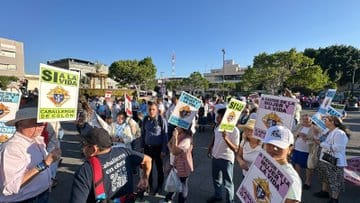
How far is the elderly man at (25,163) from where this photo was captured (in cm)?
231

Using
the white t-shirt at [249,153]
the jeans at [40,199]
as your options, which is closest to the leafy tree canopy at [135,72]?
the white t-shirt at [249,153]

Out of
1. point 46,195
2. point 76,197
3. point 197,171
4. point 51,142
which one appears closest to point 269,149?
point 76,197

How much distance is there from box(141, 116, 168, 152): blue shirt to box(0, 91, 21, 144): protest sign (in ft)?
7.80

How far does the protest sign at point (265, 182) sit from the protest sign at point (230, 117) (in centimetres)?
157

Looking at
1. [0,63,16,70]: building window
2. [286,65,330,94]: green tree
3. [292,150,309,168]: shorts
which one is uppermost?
[0,63,16,70]: building window

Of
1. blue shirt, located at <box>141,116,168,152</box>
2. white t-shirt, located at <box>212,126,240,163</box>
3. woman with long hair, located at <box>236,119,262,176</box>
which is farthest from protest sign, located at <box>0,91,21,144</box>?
woman with long hair, located at <box>236,119,262,176</box>

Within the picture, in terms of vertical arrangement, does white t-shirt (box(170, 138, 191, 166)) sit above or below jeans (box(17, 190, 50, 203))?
above

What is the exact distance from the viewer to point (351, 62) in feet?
163

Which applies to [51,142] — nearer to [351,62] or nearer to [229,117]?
[229,117]

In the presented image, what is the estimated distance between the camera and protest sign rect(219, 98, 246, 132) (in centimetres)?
435

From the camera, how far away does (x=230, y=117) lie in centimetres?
444

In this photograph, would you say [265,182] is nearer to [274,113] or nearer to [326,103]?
[274,113]

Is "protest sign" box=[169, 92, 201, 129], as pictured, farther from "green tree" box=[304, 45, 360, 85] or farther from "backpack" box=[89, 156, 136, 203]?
"green tree" box=[304, 45, 360, 85]

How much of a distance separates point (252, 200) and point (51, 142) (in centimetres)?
395
